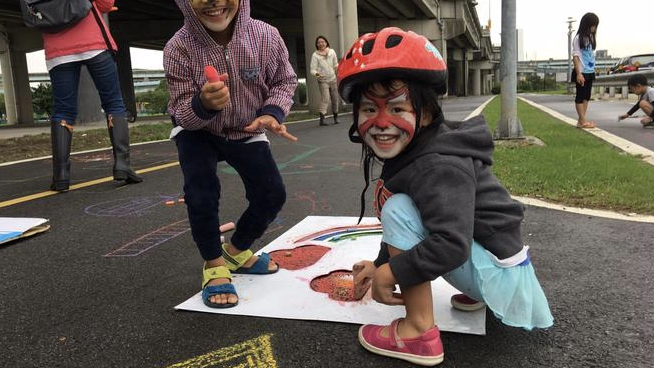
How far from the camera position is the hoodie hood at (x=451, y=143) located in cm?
168

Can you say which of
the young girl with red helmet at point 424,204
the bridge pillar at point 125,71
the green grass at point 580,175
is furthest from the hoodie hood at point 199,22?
the bridge pillar at point 125,71

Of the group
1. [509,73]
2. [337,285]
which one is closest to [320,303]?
[337,285]

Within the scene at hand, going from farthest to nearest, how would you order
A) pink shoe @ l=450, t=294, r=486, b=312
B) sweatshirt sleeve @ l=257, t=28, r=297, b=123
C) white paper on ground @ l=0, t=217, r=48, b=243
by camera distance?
white paper on ground @ l=0, t=217, r=48, b=243
sweatshirt sleeve @ l=257, t=28, r=297, b=123
pink shoe @ l=450, t=294, r=486, b=312

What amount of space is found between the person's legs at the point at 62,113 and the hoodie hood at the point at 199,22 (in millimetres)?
2914

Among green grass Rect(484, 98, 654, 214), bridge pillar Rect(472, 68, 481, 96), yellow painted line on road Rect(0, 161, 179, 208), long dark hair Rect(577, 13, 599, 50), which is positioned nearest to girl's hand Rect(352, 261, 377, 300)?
green grass Rect(484, 98, 654, 214)

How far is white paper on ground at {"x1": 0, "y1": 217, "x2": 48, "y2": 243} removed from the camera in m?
3.19

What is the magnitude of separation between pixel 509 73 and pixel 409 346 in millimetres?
5784

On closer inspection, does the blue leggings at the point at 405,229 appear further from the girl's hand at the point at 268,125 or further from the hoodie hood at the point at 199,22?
the hoodie hood at the point at 199,22

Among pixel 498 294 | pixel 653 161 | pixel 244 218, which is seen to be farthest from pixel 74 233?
pixel 653 161

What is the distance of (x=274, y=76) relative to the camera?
2.49m

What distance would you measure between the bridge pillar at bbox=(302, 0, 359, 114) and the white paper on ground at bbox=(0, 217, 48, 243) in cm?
1519

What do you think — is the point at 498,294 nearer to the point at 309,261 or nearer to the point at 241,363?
the point at 241,363

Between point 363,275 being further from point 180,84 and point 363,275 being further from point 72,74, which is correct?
point 72,74

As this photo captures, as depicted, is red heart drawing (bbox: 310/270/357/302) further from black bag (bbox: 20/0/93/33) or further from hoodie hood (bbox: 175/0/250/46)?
black bag (bbox: 20/0/93/33)
